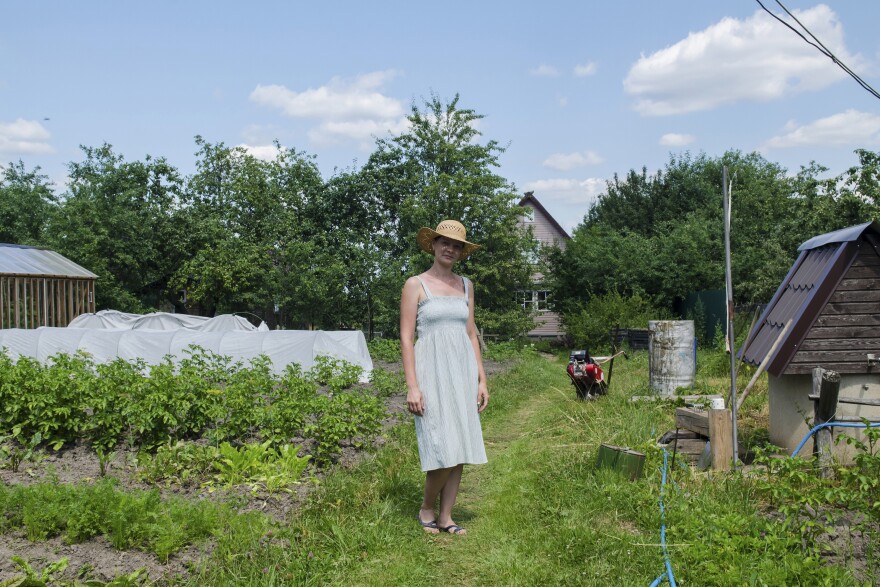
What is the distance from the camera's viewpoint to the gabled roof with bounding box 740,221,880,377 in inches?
245

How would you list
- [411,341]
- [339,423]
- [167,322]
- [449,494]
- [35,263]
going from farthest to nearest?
[35,263] < [167,322] < [339,423] < [449,494] < [411,341]

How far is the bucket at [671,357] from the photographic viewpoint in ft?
32.8

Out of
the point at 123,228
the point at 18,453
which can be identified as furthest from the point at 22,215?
the point at 18,453

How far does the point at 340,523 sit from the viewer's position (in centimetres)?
462

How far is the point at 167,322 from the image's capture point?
16188 millimetres

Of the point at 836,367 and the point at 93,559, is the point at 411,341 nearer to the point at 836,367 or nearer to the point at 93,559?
the point at 93,559

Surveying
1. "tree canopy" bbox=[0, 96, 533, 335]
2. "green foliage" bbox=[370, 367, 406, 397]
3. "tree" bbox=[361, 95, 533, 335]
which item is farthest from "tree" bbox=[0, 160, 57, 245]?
"green foliage" bbox=[370, 367, 406, 397]

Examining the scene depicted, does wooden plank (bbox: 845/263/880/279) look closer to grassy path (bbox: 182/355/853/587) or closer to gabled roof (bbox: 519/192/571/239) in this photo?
grassy path (bbox: 182/355/853/587)

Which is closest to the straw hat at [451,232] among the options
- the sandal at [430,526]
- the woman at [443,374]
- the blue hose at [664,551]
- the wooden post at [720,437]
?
the woman at [443,374]

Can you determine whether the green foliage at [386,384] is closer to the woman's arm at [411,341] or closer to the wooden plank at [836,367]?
the wooden plank at [836,367]

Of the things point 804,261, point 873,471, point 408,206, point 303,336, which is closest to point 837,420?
point 873,471

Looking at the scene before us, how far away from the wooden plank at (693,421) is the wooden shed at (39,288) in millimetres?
18603

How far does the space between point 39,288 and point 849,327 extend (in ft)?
69.7

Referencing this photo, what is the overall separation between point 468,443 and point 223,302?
26.1 meters
